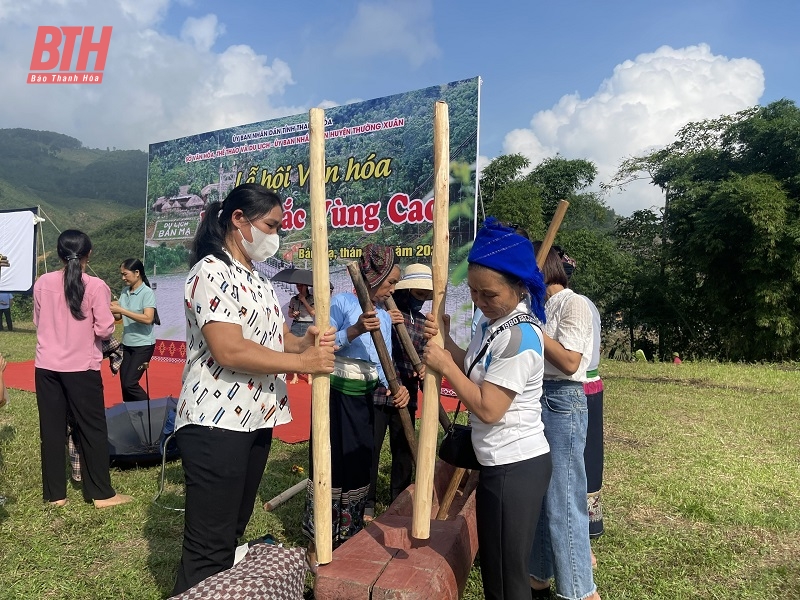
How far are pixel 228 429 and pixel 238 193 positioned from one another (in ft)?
2.75

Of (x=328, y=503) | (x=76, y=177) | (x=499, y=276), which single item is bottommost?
(x=328, y=503)

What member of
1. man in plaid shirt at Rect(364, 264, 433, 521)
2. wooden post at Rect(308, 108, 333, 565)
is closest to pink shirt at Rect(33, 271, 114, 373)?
man in plaid shirt at Rect(364, 264, 433, 521)

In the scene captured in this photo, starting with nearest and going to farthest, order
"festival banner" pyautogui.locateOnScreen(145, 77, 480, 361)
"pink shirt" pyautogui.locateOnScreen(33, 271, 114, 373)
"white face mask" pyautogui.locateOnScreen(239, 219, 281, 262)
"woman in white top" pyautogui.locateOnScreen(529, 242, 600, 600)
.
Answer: "white face mask" pyautogui.locateOnScreen(239, 219, 281, 262) → "woman in white top" pyautogui.locateOnScreen(529, 242, 600, 600) → "pink shirt" pyautogui.locateOnScreen(33, 271, 114, 373) → "festival banner" pyautogui.locateOnScreen(145, 77, 480, 361)

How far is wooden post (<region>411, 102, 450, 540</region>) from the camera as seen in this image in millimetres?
1980

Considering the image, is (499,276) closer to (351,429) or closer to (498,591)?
(498,591)

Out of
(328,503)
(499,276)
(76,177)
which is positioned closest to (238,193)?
(499,276)

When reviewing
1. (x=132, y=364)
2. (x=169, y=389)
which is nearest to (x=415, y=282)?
(x=132, y=364)

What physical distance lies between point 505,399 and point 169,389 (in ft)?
23.7

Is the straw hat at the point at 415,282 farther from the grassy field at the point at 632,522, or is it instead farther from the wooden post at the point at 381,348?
the grassy field at the point at 632,522

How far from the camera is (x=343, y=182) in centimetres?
→ 855

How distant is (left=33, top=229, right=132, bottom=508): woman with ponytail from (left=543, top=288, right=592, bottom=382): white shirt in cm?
269

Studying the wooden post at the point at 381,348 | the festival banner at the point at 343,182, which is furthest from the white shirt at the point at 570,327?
the festival banner at the point at 343,182

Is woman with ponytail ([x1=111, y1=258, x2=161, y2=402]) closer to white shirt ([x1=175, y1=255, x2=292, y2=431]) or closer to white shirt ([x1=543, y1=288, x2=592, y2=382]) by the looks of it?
white shirt ([x1=175, y1=255, x2=292, y2=431])

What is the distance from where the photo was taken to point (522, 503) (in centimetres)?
191
